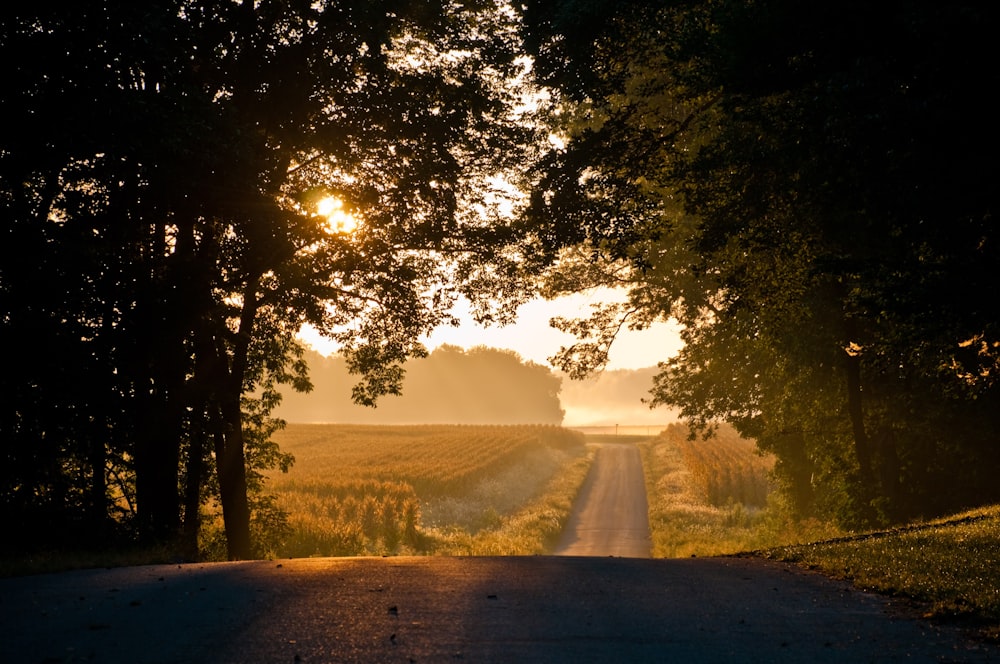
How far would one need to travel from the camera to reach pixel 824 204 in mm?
14914

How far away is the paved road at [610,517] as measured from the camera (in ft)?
108

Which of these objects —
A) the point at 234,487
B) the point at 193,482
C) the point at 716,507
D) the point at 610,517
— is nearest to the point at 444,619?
the point at 193,482

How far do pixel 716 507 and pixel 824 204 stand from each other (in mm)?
31842

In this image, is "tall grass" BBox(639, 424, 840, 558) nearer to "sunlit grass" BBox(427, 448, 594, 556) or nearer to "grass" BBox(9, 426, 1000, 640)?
"grass" BBox(9, 426, 1000, 640)

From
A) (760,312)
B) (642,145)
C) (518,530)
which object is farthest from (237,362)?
(518,530)

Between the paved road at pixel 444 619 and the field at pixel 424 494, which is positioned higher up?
the paved road at pixel 444 619

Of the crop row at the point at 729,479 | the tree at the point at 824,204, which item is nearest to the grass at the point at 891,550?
the tree at the point at 824,204

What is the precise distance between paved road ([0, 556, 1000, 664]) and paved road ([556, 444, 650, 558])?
15203mm

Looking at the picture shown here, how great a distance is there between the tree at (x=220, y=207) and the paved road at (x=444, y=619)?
5.52 meters

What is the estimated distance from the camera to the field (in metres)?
29.4

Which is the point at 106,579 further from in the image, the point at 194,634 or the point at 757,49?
the point at 757,49

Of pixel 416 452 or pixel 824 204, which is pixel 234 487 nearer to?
pixel 824 204

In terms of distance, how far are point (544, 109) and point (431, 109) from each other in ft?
12.4

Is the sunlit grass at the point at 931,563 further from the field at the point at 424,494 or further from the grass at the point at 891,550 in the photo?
the field at the point at 424,494
